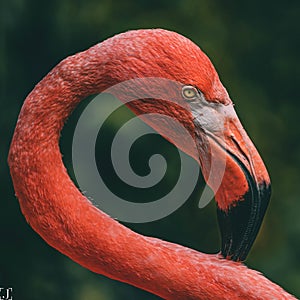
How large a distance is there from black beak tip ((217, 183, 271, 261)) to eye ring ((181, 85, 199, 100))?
27 cm

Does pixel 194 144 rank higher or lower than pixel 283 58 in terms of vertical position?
lower

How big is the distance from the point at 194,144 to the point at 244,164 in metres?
0.14

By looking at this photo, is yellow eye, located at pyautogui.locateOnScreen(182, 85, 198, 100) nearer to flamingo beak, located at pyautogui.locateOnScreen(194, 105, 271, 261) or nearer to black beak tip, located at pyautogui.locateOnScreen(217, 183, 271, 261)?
flamingo beak, located at pyautogui.locateOnScreen(194, 105, 271, 261)

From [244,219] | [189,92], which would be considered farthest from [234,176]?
[189,92]

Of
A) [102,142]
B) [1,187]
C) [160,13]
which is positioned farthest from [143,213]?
[160,13]

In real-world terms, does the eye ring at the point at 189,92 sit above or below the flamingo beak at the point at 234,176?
above

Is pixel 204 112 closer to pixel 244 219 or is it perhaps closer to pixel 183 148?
pixel 183 148

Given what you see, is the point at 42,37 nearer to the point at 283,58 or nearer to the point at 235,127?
the point at 283,58

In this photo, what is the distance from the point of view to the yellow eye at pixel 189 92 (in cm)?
160

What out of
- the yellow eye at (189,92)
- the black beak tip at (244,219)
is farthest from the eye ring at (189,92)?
the black beak tip at (244,219)

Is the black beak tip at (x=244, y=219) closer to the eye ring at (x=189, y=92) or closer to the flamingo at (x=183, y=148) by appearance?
the flamingo at (x=183, y=148)

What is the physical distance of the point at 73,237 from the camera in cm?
170

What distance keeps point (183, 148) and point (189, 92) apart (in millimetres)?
177

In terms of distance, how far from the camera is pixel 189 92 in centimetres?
161
